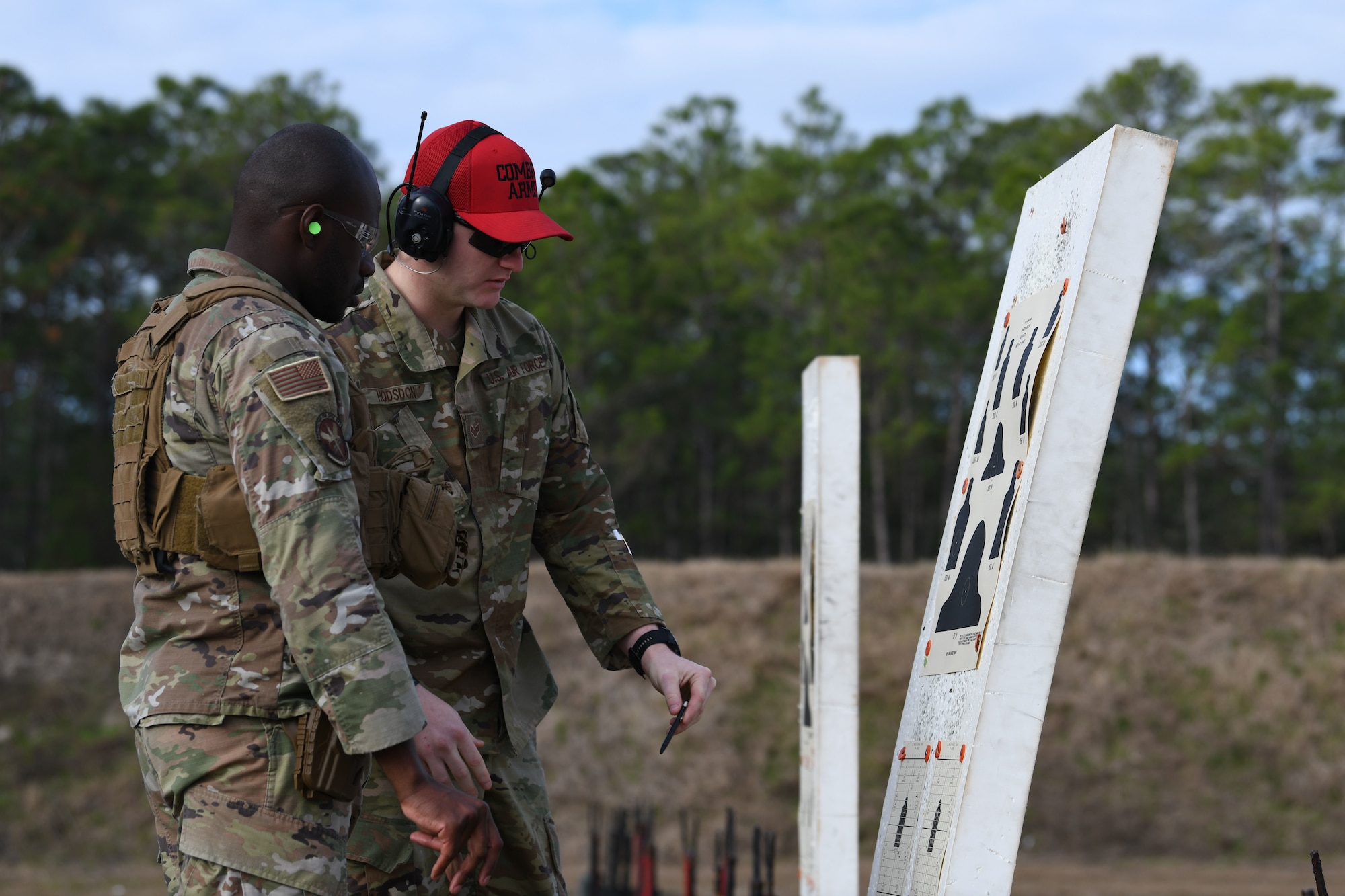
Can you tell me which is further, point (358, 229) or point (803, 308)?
point (803, 308)

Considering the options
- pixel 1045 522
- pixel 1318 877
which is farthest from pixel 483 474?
pixel 1318 877

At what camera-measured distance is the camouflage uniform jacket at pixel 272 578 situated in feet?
6.03

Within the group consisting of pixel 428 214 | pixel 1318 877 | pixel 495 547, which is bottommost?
pixel 1318 877

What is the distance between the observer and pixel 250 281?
80.4 inches

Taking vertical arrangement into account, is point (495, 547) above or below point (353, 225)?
below

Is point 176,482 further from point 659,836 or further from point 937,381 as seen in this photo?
point 937,381

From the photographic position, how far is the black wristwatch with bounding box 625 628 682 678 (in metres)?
2.88

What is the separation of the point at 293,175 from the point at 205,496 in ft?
1.85

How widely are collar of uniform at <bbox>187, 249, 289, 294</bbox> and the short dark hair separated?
0.22 feet

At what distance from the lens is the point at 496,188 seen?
2750 millimetres

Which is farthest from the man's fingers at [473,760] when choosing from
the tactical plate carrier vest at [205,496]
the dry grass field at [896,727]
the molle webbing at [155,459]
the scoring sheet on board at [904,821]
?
the dry grass field at [896,727]

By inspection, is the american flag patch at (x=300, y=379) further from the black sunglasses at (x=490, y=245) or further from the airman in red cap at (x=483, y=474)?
the black sunglasses at (x=490, y=245)

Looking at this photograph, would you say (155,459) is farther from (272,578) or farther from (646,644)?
(646,644)

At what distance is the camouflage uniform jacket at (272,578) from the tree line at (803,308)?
79.7ft
